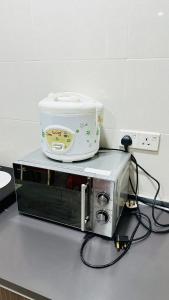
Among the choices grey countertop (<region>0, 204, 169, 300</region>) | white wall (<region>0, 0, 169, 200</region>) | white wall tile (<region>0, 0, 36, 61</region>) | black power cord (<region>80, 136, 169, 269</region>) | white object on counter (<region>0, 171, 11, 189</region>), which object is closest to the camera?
grey countertop (<region>0, 204, 169, 300</region>)

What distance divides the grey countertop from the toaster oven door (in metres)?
0.06

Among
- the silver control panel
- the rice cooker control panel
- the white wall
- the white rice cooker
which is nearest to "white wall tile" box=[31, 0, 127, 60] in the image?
the white wall

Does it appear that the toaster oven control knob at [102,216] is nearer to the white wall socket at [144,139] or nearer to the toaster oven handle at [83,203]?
the toaster oven handle at [83,203]

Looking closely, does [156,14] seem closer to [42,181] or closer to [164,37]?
[164,37]

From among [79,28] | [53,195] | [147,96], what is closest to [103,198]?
[53,195]

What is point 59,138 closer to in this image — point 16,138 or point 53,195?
point 53,195

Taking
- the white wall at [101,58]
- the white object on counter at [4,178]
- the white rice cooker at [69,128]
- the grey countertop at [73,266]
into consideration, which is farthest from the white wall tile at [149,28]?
the white object on counter at [4,178]

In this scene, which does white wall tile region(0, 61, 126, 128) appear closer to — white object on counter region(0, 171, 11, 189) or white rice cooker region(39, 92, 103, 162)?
white rice cooker region(39, 92, 103, 162)

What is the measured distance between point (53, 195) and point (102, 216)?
20cm

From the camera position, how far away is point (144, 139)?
0.93 meters

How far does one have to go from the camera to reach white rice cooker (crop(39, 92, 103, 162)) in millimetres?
782

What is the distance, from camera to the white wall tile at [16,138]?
1163 mm

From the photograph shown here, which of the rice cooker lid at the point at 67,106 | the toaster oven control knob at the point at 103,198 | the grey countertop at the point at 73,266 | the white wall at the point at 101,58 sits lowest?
the grey countertop at the point at 73,266

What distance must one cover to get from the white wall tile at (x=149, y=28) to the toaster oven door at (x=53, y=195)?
522 mm
